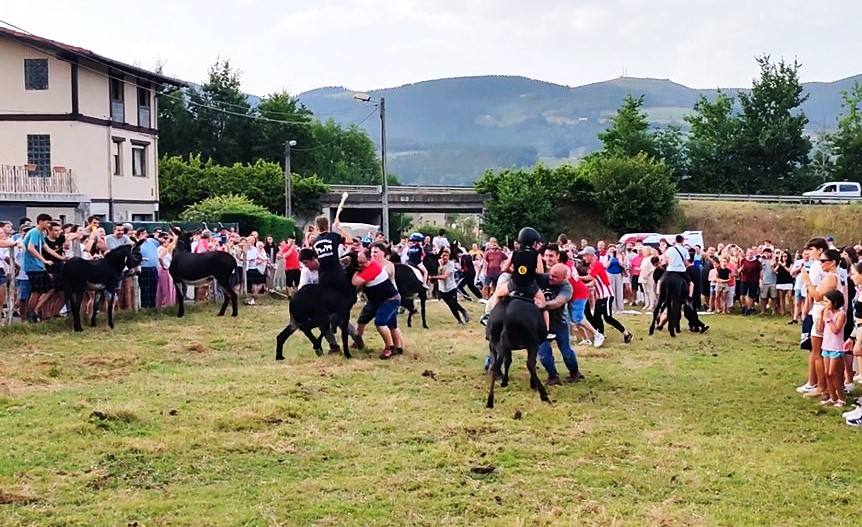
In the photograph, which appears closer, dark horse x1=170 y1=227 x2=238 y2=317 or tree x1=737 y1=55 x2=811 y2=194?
dark horse x1=170 y1=227 x2=238 y2=317

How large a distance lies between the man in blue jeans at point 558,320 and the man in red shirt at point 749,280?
12.5 m

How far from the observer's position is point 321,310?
12.8m

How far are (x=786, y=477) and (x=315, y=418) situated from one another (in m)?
4.32

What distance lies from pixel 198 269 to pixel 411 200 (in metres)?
38.1

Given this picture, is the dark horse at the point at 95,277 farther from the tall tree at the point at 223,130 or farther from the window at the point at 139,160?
the tall tree at the point at 223,130

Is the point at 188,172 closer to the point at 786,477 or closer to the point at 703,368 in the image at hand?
the point at 703,368

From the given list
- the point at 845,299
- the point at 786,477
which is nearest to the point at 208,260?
the point at 845,299

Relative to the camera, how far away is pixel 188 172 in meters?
52.1

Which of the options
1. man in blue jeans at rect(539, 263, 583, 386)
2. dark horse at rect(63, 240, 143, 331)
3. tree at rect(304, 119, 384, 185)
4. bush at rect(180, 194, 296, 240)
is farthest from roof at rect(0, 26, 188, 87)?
tree at rect(304, 119, 384, 185)

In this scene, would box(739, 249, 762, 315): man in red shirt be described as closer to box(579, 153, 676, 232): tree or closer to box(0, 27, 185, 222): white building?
box(0, 27, 185, 222): white building

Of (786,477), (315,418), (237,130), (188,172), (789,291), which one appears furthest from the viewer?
(237,130)

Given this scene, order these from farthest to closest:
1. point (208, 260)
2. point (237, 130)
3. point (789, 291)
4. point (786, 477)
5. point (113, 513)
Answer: point (237, 130)
point (789, 291)
point (208, 260)
point (786, 477)
point (113, 513)

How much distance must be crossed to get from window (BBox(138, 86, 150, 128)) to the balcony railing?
6.25 metres

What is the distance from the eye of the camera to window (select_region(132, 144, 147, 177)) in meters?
42.7
